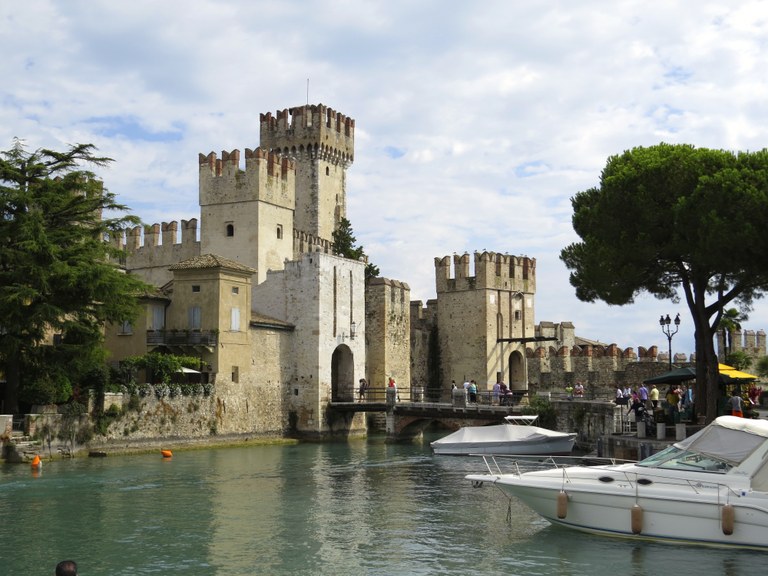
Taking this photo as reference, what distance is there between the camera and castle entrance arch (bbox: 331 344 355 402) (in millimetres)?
44812

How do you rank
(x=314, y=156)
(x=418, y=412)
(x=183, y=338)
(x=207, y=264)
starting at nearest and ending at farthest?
(x=183, y=338) → (x=207, y=264) → (x=418, y=412) → (x=314, y=156)

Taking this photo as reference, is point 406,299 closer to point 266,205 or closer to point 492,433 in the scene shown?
point 266,205

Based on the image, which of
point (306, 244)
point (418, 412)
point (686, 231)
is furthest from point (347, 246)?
point (686, 231)

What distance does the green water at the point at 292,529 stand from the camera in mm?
15070

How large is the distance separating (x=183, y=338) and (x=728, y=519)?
26567 mm

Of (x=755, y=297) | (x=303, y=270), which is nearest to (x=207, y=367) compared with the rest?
(x=303, y=270)

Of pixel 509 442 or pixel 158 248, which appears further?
A: pixel 158 248

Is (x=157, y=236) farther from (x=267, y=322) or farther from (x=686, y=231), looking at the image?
(x=686, y=231)

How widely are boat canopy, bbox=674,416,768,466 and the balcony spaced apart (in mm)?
24239

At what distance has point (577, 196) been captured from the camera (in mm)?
29625

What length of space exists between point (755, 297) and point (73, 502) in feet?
61.7

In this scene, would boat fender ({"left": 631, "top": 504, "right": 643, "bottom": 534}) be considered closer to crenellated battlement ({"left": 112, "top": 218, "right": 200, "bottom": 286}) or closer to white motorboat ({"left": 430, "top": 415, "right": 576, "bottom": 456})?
white motorboat ({"left": 430, "top": 415, "right": 576, "bottom": 456})

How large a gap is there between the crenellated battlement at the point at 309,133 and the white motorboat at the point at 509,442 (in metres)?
26.6

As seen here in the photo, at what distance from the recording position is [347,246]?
51.3m
